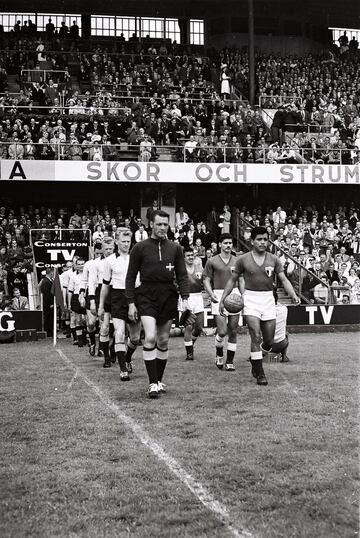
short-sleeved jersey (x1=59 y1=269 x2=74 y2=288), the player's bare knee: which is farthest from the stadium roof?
the player's bare knee

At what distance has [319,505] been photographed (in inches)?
196

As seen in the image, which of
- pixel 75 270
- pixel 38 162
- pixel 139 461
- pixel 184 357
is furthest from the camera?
pixel 38 162

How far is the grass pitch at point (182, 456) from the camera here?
188 inches

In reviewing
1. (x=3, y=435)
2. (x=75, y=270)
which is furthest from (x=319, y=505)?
(x=75, y=270)

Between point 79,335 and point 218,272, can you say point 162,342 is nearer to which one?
point 218,272

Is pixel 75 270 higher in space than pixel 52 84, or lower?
lower

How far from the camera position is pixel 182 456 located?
6.25 metres

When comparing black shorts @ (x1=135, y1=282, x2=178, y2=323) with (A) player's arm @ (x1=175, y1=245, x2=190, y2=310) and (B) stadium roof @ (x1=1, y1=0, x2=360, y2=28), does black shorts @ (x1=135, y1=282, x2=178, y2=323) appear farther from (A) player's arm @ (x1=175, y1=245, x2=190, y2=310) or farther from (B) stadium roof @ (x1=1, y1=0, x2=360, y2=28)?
(B) stadium roof @ (x1=1, y1=0, x2=360, y2=28)

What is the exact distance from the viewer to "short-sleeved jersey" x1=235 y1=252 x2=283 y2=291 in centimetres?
1040

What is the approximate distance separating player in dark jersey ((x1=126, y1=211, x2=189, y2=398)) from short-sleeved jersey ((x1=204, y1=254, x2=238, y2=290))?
3181 millimetres

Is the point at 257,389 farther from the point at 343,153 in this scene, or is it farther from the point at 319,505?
the point at 343,153

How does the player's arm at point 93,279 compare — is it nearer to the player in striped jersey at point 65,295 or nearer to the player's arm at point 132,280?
the player's arm at point 132,280

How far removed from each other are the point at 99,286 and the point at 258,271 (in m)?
3.59

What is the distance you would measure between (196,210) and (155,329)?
80.9 feet
